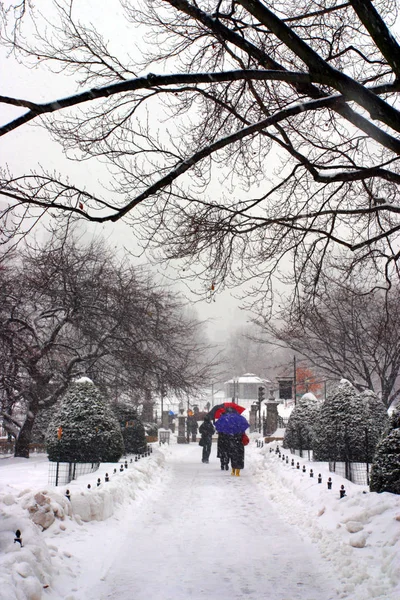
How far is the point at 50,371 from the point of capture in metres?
17.6

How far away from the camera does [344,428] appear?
13.7 meters

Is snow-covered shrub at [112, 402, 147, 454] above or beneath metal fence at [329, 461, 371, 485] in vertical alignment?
above

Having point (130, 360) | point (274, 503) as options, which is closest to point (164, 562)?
point (274, 503)

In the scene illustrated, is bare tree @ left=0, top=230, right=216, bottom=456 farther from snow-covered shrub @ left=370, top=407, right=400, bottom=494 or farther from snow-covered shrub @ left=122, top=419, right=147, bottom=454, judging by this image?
snow-covered shrub @ left=370, top=407, right=400, bottom=494

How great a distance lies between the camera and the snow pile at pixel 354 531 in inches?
214

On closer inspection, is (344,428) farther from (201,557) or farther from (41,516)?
(41,516)

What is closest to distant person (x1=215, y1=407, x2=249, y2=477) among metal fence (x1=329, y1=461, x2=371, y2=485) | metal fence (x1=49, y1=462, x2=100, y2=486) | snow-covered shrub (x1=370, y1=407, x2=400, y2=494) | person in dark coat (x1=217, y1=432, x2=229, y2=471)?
person in dark coat (x1=217, y1=432, x2=229, y2=471)

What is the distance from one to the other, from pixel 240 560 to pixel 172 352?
1283 centimetres

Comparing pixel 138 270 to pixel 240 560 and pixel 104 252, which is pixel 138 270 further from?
pixel 240 560

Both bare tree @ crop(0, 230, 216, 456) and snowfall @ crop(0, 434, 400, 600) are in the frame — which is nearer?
snowfall @ crop(0, 434, 400, 600)

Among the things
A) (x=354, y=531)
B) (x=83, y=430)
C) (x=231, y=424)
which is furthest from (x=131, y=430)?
(x=354, y=531)

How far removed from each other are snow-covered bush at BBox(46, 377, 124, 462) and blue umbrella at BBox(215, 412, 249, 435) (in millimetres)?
2977

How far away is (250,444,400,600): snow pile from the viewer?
214 inches

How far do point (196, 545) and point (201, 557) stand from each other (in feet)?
2.03
